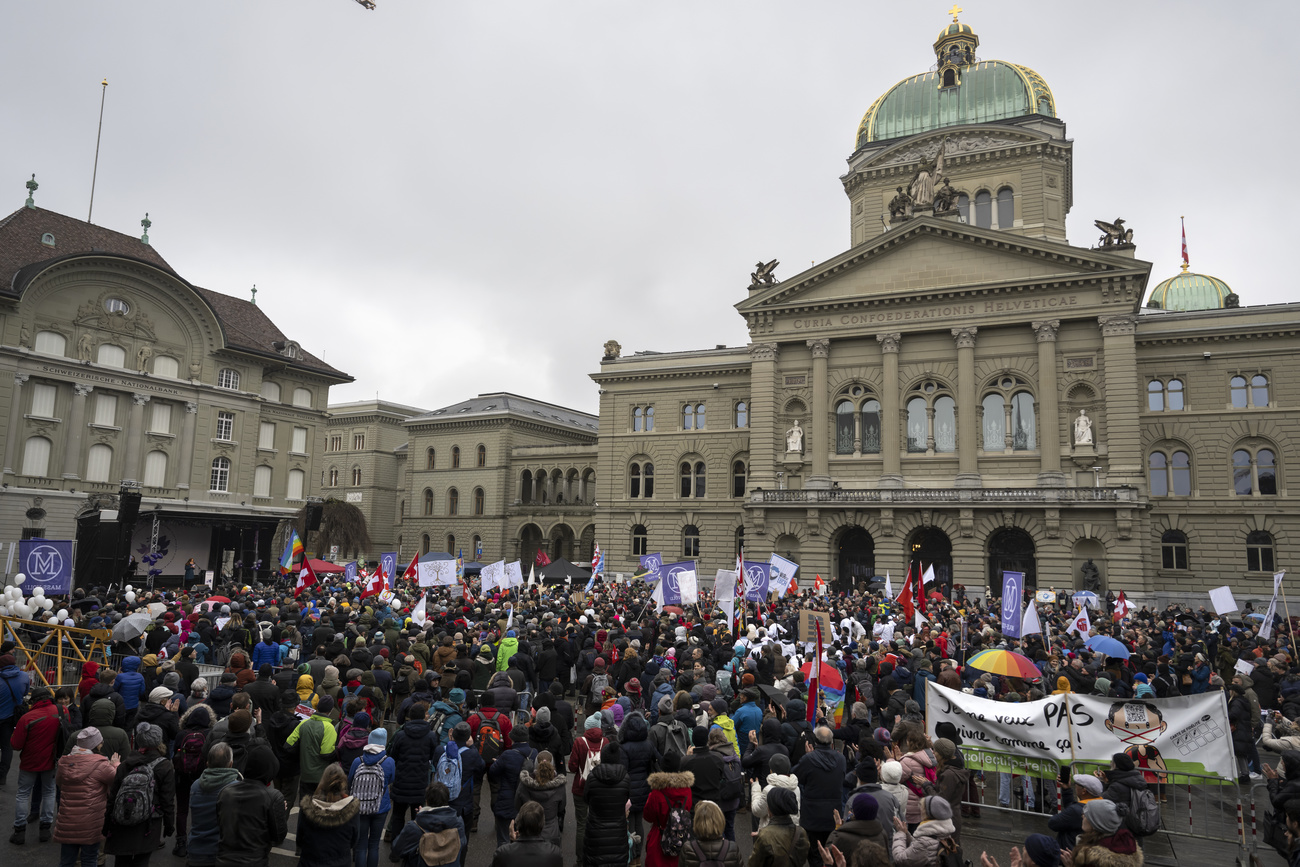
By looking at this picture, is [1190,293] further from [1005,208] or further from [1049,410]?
[1049,410]

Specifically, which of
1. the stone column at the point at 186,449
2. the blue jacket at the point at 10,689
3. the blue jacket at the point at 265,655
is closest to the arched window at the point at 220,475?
the stone column at the point at 186,449

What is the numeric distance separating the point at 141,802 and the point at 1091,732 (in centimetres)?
1062

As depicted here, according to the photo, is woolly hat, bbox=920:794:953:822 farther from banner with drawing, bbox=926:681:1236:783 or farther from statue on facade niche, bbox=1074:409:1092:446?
statue on facade niche, bbox=1074:409:1092:446

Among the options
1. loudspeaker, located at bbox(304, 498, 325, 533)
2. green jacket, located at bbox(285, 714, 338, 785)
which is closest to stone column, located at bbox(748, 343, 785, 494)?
loudspeaker, located at bbox(304, 498, 325, 533)

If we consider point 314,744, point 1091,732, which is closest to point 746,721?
point 1091,732

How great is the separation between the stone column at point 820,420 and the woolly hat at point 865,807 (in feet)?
125

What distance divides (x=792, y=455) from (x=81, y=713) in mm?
38255

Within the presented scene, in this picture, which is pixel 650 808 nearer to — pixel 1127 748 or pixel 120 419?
pixel 1127 748

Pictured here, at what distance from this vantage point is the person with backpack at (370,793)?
28.0ft

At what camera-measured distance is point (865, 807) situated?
6.90 metres

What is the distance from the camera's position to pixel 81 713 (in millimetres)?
10742

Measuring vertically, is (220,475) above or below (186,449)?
below

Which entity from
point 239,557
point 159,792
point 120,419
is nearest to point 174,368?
point 120,419

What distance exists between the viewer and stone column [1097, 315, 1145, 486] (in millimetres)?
38438
